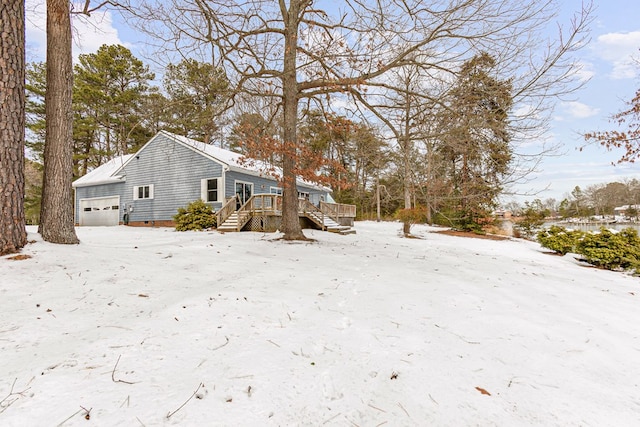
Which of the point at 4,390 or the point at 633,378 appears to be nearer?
the point at 4,390

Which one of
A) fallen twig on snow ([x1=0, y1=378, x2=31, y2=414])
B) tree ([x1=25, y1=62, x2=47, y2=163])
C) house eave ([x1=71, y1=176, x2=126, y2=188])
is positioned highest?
tree ([x1=25, y1=62, x2=47, y2=163])

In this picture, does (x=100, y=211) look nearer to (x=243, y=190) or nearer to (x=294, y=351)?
(x=243, y=190)

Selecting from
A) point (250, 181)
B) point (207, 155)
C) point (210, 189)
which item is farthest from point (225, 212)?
point (250, 181)

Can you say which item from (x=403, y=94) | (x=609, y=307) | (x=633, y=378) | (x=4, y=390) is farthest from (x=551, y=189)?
(x=4, y=390)

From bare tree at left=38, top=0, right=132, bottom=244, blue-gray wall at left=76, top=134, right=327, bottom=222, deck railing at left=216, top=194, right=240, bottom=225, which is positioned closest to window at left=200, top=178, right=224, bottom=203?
blue-gray wall at left=76, top=134, right=327, bottom=222

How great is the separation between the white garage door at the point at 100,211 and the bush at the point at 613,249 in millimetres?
22542

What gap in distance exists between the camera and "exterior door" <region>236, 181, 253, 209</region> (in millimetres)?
14891

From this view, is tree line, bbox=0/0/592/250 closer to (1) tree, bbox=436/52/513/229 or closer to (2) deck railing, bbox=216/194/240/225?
(1) tree, bbox=436/52/513/229

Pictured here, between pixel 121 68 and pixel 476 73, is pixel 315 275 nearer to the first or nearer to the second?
pixel 476 73

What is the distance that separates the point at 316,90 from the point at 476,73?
4.08 meters

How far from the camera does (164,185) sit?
15672 mm

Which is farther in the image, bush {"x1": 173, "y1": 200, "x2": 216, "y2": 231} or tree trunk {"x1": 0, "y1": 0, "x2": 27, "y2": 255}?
bush {"x1": 173, "y1": 200, "x2": 216, "y2": 231}

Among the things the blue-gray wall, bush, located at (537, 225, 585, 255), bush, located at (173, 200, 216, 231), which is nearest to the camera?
bush, located at (537, 225, 585, 255)

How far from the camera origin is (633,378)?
1.93 m
